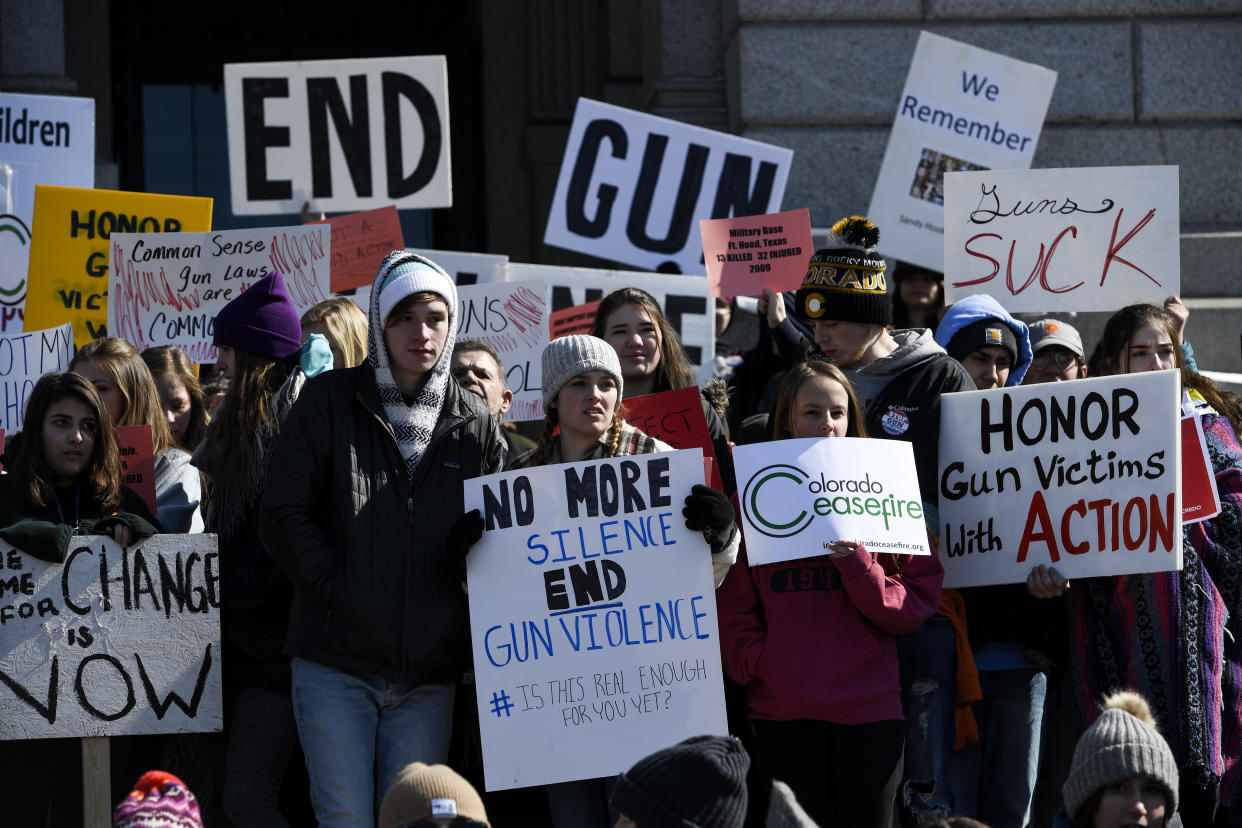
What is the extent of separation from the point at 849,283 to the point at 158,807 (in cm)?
294

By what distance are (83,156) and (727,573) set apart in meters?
4.64

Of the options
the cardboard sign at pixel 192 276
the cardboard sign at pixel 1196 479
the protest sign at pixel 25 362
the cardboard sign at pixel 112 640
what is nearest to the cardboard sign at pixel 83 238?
the cardboard sign at pixel 192 276

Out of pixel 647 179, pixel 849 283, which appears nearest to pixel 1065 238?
pixel 849 283

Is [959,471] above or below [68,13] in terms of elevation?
below

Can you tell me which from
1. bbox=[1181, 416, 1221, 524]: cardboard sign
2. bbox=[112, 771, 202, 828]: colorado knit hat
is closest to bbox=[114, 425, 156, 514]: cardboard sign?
bbox=[112, 771, 202, 828]: colorado knit hat

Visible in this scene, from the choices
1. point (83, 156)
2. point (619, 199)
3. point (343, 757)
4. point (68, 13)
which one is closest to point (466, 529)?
point (343, 757)

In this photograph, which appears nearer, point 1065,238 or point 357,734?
point 357,734

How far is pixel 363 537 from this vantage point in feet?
15.8

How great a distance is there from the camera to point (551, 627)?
5.00 metres

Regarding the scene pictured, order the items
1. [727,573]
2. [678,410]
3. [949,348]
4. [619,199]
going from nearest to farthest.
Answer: [727,573] → [678,410] → [949,348] → [619,199]

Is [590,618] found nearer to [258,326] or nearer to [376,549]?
[376,549]

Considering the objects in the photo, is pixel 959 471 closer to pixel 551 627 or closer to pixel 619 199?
pixel 551 627

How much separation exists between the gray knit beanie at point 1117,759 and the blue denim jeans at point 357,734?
1.68 meters

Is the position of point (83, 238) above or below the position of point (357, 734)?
above
